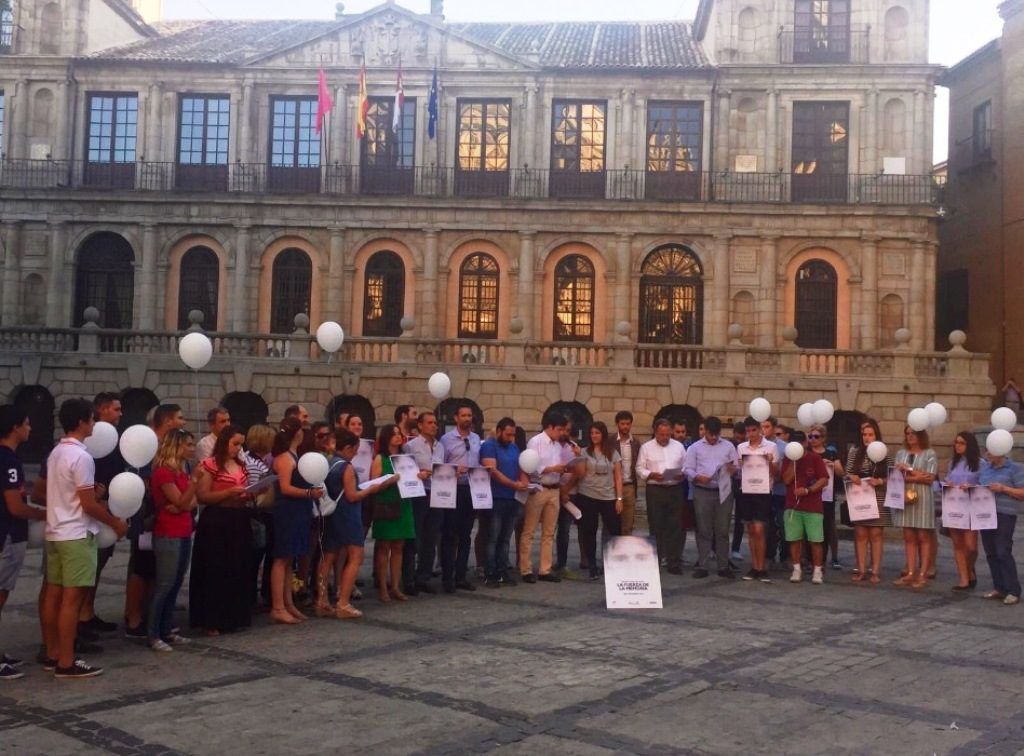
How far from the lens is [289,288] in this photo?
106 ft

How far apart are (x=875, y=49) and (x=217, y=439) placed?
28.0 metres

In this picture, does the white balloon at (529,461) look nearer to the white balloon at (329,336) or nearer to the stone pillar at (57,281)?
the white balloon at (329,336)

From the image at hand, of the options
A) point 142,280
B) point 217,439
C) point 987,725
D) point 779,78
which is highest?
point 779,78

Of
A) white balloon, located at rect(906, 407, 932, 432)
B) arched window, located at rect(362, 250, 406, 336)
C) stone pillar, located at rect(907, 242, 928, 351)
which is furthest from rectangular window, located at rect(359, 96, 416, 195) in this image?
white balloon, located at rect(906, 407, 932, 432)

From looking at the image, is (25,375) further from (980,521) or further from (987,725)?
(987,725)

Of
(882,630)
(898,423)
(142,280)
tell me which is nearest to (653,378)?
(898,423)

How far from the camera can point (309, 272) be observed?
3244 centimetres

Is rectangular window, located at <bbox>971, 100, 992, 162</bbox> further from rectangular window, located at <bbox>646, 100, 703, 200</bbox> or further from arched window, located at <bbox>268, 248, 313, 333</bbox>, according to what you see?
arched window, located at <bbox>268, 248, 313, 333</bbox>

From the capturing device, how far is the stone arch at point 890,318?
31.1 metres

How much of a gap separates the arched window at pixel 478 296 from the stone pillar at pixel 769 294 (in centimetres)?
788

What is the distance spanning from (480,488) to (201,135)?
24543 millimetres

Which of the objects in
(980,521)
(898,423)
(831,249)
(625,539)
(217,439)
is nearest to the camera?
(217,439)

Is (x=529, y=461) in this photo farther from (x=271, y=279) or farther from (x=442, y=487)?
(x=271, y=279)

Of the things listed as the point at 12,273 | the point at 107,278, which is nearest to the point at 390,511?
the point at 107,278
